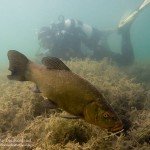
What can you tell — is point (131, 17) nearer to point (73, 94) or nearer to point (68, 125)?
point (68, 125)

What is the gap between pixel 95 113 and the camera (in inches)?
115

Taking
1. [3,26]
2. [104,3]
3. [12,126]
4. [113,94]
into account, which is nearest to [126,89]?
[113,94]

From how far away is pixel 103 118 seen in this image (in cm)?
289

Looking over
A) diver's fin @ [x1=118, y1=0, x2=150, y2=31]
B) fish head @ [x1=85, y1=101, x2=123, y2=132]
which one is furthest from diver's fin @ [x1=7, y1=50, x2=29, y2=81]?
diver's fin @ [x1=118, y1=0, x2=150, y2=31]

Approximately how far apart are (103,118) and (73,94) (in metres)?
0.38

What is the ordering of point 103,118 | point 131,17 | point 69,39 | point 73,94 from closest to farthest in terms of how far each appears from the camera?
point 103,118, point 73,94, point 69,39, point 131,17

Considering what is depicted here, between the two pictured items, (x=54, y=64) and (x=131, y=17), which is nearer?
(x=54, y=64)

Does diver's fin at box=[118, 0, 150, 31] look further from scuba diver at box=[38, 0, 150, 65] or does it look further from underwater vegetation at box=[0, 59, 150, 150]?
underwater vegetation at box=[0, 59, 150, 150]

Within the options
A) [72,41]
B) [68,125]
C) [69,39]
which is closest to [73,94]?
[68,125]

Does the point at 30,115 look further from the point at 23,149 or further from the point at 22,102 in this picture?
the point at 23,149

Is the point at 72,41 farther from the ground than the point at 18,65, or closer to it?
closer to it

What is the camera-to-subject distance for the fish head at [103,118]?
113 inches

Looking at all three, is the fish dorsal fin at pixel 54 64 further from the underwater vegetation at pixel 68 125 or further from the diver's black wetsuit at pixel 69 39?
the diver's black wetsuit at pixel 69 39

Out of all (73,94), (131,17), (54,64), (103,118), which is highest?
(131,17)
